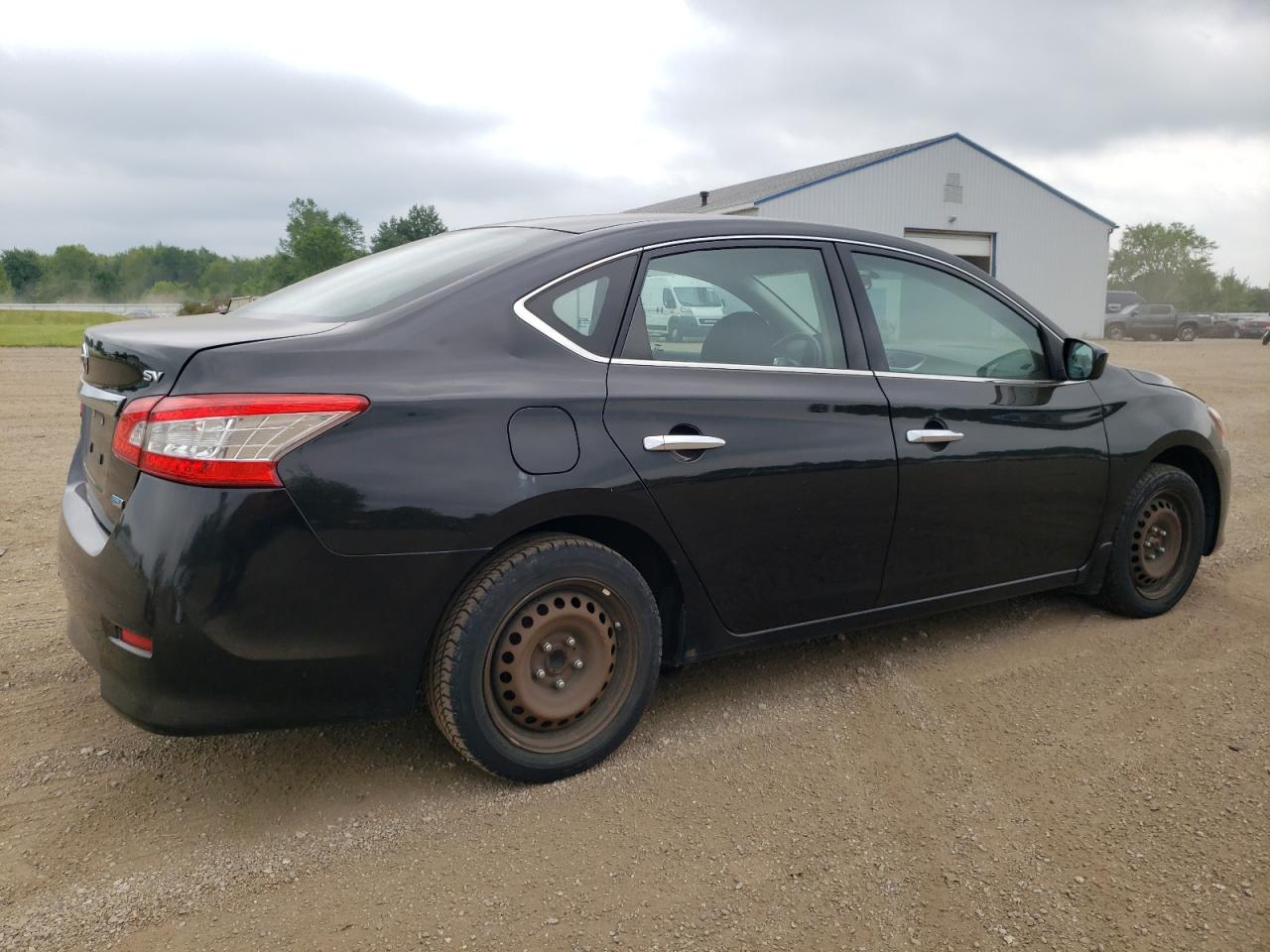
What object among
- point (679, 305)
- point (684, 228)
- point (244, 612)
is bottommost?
point (244, 612)

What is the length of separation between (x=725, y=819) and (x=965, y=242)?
38.0 m

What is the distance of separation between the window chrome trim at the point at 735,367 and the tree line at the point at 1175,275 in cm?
8535

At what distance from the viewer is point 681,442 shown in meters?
3.05

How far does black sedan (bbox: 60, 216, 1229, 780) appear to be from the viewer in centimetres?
251

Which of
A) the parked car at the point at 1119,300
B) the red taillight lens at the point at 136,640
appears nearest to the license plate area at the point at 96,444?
the red taillight lens at the point at 136,640

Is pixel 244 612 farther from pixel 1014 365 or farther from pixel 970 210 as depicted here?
pixel 970 210

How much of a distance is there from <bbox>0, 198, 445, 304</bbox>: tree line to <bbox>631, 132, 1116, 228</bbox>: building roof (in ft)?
107

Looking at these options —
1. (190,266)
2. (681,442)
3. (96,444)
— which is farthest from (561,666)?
(190,266)

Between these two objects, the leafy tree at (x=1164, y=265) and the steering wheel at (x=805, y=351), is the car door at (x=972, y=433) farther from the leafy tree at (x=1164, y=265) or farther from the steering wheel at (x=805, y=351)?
the leafy tree at (x=1164, y=265)

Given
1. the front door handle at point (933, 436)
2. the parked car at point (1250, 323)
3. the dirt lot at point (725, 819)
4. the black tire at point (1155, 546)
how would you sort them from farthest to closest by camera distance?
the parked car at point (1250, 323), the black tire at point (1155, 546), the front door handle at point (933, 436), the dirt lot at point (725, 819)

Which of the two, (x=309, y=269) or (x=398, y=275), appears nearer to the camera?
(x=398, y=275)

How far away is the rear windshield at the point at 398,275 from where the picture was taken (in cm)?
305

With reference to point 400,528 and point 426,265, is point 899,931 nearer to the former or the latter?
point 400,528

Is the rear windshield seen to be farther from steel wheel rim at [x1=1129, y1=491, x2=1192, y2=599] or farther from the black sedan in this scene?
steel wheel rim at [x1=1129, y1=491, x2=1192, y2=599]
